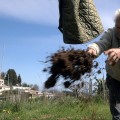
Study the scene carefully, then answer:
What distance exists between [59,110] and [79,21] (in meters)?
7.32

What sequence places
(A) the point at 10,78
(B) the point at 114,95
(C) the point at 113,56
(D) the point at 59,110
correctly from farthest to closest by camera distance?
(A) the point at 10,78
(D) the point at 59,110
(B) the point at 114,95
(C) the point at 113,56

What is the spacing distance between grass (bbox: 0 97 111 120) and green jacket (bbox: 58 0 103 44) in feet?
15.8

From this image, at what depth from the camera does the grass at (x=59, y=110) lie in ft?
30.1

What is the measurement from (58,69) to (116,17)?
691 millimetres

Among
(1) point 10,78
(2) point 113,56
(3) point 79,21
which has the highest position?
(1) point 10,78

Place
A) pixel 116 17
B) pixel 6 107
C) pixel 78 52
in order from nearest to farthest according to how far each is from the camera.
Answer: pixel 78 52 < pixel 116 17 < pixel 6 107

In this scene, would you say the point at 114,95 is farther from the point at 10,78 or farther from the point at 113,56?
the point at 10,78

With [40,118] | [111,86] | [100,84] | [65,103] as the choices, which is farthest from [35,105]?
[111,86]

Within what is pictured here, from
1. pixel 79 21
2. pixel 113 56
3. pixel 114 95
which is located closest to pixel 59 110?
pixel 114 95

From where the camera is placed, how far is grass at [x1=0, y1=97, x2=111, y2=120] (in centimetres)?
919

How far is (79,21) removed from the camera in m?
3.79

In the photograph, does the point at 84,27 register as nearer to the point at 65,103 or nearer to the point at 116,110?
the point at 116,110

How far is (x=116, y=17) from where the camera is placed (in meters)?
3.69

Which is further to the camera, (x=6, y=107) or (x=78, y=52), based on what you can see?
(x=6, y=107)
